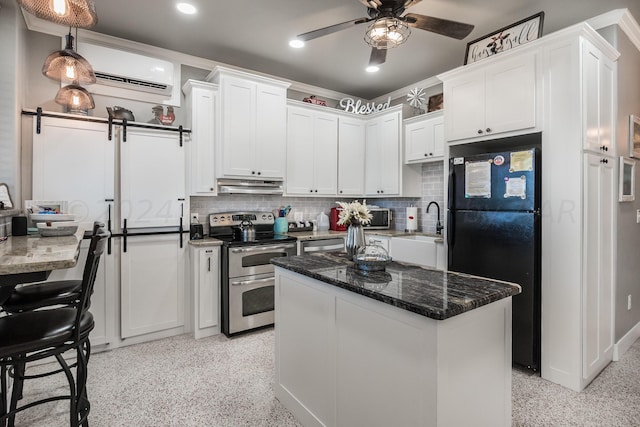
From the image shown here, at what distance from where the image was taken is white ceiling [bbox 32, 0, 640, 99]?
269 cm

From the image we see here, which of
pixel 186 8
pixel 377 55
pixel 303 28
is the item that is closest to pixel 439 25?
pixel 377 55

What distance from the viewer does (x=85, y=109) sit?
298cm

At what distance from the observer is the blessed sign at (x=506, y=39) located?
8.77 ft

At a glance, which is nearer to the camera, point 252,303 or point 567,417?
point 567,417

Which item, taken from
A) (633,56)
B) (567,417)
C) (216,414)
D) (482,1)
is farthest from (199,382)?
(633,56)

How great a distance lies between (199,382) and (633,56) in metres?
4.72

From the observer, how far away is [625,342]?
9.66ft

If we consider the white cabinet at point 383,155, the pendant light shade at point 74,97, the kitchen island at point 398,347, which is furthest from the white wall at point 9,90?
the white cabinet at point 383,155

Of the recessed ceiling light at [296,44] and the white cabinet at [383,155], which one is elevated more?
the recessed ceiling light at [296,44]

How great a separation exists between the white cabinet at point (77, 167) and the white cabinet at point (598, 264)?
3.93 meters

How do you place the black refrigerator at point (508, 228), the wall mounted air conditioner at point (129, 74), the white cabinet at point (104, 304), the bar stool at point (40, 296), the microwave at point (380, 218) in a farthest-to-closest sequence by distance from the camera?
the microwave at point (380, 218)
the wall mounted air conditioner at point (129, 74)
the white cabinet at point (104, 304)
the black refrigerator at point (508, 228)
the bar stool at point (40, 296)

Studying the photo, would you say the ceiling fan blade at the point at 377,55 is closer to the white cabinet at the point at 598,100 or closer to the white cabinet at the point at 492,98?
the white cabinet at the point at 492,98

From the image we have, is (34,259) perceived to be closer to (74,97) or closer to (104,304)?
(104,304)

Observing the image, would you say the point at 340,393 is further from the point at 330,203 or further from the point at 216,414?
the point at 330,203
